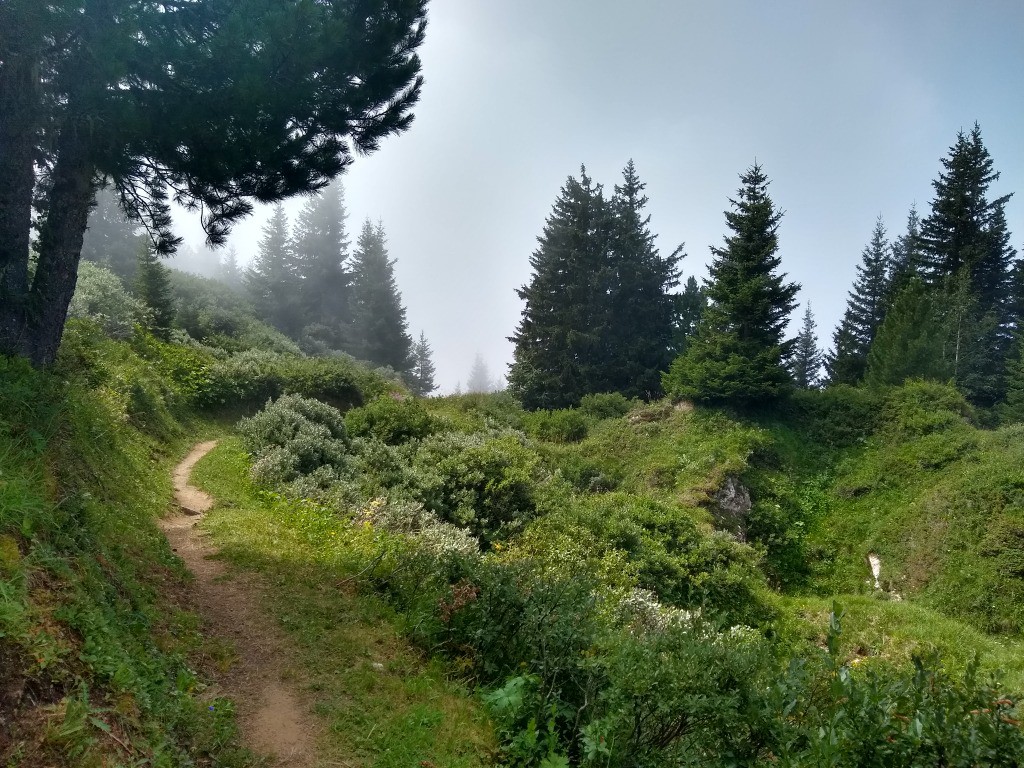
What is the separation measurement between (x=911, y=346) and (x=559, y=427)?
48.1 ft

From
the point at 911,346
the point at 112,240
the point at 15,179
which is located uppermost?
the point at 112,240

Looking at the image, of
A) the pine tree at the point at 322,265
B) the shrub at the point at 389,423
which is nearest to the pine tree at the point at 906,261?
the shrub at the point at 389,423

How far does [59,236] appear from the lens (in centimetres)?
713

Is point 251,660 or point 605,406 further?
point 605,406

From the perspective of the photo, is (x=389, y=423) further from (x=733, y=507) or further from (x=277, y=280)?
(x=277, y=280)

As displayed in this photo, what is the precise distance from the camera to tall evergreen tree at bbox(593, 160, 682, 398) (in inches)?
1330

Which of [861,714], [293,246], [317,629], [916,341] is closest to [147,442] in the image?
[317,629]

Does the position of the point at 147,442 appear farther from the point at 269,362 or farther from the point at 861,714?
the point at 861,714

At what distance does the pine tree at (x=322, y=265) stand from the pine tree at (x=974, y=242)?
1668 inches

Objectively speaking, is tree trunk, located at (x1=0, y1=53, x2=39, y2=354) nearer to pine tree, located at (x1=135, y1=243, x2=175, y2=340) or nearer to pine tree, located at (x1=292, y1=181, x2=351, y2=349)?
pine tree, located at (x1=135, y1=243, x2=175, y2=340)

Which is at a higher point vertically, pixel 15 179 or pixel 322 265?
pixel 322 265

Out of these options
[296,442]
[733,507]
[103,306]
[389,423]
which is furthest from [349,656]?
[103,306]

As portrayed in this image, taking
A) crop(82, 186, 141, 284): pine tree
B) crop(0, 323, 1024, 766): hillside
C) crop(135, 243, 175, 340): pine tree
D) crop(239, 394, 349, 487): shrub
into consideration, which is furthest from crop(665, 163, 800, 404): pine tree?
crop(82, 186, 141, 284): pine tree

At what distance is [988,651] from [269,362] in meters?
22.1
